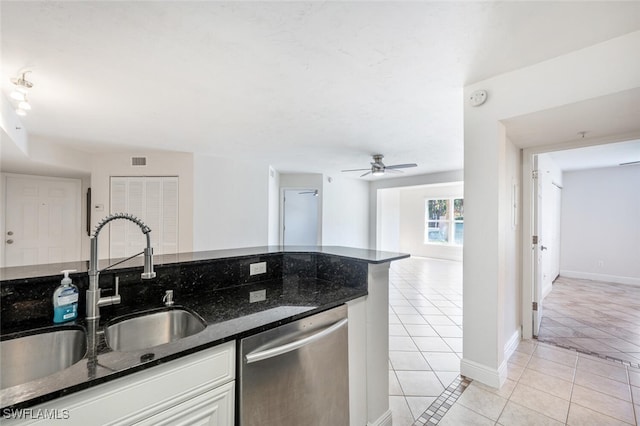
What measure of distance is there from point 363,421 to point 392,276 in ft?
15.2

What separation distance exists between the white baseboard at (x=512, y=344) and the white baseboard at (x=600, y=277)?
4109mm

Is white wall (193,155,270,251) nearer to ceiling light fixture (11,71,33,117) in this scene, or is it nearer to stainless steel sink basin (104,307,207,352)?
ceiling light fixture (11,71,33,117)

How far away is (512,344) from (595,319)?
177 centimetres

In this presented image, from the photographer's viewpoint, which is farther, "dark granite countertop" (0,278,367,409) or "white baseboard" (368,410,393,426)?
"white baseboard" (368,410,393,426)

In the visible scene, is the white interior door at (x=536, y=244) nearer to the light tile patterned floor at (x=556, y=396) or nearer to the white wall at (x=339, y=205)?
the light tile patterned floor at (x=556, y=396)

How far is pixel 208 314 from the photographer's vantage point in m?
1.27

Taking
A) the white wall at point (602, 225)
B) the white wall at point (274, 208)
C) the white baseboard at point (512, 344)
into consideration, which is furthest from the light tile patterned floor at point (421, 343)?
the white wall at point (274, 208)

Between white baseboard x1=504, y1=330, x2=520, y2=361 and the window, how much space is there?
5.66 m

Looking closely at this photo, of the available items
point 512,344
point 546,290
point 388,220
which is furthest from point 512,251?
point 388,220

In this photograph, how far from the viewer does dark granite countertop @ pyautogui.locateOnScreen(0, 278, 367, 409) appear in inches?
28.5

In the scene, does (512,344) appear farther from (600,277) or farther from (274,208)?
(274,208)

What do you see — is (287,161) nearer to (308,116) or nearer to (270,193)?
(270,193)

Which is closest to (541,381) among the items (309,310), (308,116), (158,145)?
(309,310)

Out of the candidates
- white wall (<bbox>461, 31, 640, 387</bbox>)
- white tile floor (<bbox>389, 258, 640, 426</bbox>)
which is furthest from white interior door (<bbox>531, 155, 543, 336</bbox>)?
white wall (<bbox>461, 31, 640, 387</bbox>)
